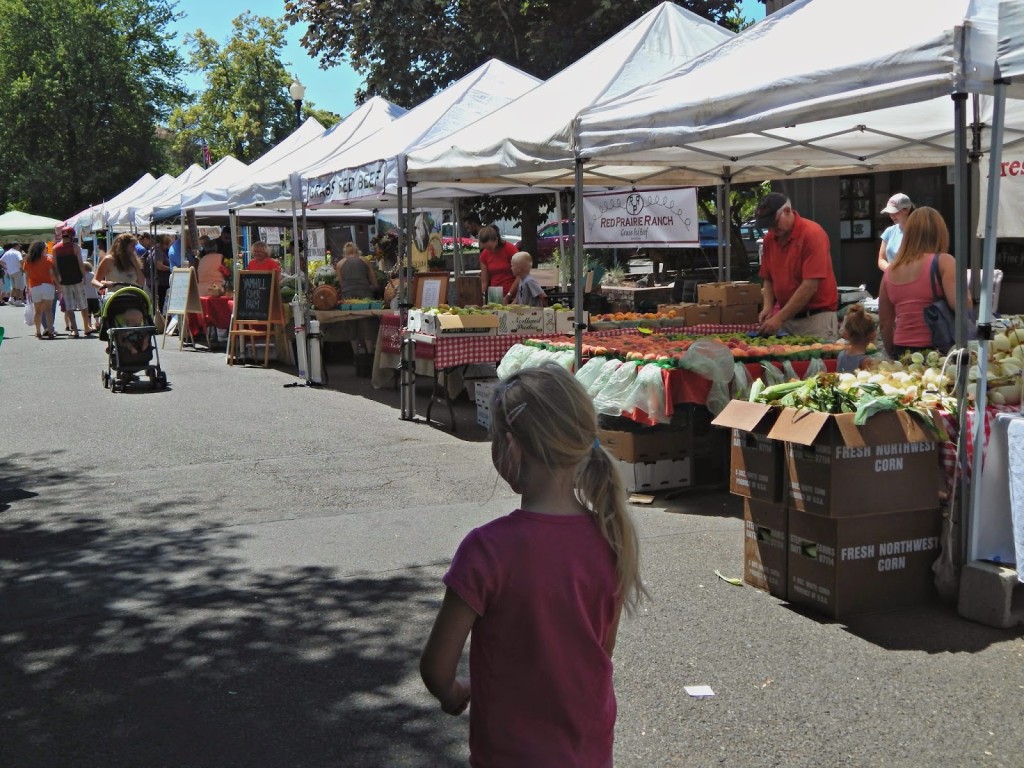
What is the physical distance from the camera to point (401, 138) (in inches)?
504

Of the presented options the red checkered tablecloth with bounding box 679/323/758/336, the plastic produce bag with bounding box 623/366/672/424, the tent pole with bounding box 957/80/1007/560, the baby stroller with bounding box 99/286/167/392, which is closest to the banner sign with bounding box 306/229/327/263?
the baby stroller with bounding box 99/286/167/392

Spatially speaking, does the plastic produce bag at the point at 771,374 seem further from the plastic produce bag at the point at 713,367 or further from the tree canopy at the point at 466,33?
the tree canopy at the point at 466,33

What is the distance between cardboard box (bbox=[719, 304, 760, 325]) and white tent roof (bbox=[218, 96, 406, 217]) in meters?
6.83

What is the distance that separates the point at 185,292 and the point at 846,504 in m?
16.2

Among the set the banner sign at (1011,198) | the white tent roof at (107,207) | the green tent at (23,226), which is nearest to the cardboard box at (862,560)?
the banner sign at (1011,198)

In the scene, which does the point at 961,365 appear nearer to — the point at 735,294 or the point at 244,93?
the point at 735,294

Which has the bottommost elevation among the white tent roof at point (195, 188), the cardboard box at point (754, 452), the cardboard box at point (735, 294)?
the cardboard box at point (754, 452)

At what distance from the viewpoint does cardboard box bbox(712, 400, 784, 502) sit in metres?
5.42

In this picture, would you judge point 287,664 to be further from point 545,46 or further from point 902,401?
point 545,46

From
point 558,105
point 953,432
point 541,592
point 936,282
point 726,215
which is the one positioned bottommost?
point 953,432

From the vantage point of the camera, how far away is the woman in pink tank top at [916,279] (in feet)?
21.4

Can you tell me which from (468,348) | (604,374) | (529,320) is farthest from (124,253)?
(604,374)

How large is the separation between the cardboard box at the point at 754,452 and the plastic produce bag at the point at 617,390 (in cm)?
197

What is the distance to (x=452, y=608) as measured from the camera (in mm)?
2209
